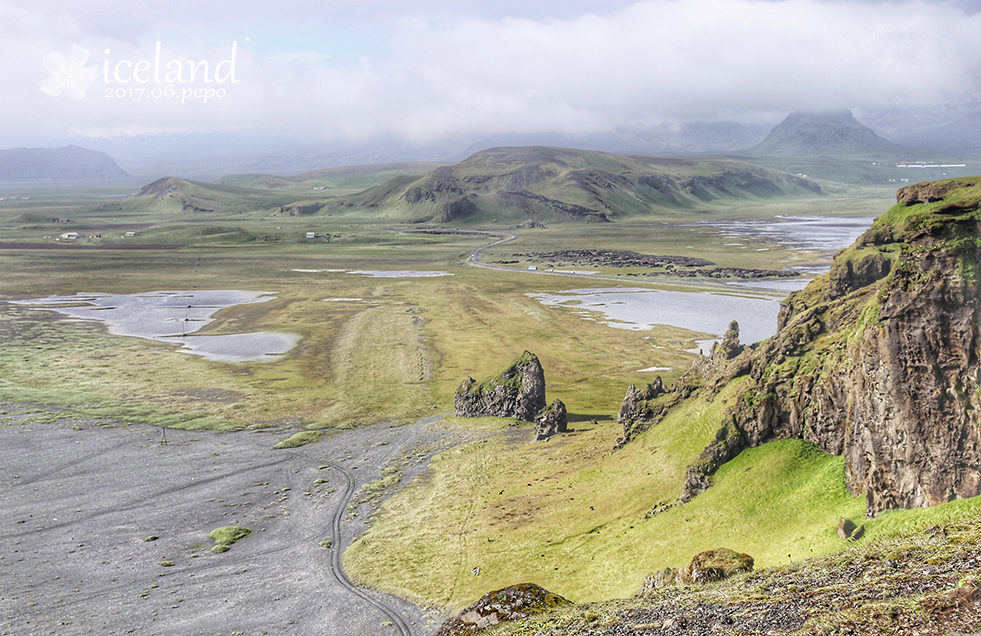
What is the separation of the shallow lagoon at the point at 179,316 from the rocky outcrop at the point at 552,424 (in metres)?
55.3

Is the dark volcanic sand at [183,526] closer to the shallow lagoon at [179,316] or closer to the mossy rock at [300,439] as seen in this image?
the mossy rock at [300,439]

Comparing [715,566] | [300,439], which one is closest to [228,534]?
[300,439]

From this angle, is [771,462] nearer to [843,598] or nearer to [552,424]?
[843,598]

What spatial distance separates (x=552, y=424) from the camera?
60.0 m

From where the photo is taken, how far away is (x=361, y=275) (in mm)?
195375

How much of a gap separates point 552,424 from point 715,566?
35771 millimetres

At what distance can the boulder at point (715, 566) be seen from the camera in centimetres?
2395

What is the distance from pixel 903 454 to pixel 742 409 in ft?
34.5

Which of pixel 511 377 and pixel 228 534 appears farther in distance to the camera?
pixel 511 377

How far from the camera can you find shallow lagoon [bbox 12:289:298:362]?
10675 cm

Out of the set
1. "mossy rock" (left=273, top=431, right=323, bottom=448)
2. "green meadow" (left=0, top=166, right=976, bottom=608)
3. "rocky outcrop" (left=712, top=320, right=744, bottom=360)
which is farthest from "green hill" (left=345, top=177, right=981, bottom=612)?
"mossy rock" (left=273, top=431, right=323, bottom=448)

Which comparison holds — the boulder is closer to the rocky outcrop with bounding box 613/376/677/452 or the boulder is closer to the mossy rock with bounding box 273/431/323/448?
the rocky outcrop with bounding box 613/376/677/452

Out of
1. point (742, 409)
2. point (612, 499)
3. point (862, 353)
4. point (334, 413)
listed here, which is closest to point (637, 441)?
point (612, 499)

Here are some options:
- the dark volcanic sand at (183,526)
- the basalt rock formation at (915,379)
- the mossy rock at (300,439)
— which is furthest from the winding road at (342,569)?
the basalt rock formation at (915,379)
